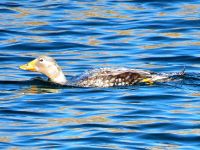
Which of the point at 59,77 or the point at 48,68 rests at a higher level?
the point at 48,68

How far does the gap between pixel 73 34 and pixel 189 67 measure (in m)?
4.10

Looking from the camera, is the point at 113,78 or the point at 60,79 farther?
the point at 60,79

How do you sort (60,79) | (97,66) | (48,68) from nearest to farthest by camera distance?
(60,79)
(48,68)
(97,66)

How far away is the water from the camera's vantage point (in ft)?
40.1

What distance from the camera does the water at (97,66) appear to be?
12.2 m

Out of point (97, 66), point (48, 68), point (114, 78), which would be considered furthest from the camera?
point (97, 66)

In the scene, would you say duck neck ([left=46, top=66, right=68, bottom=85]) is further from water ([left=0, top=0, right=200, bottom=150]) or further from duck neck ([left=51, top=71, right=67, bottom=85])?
water ([left=0, top=0, right=200, bottom=150])

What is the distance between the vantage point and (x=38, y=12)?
23.0m

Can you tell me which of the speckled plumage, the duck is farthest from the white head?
the speckled plumage

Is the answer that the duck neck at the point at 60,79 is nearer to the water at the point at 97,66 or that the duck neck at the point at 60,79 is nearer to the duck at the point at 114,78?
the duck at the point at 114,78

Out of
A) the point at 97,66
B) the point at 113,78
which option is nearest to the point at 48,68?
the point at 97,66

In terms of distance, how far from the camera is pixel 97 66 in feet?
58.0

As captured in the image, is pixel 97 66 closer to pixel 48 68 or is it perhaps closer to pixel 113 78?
pixel 48 68

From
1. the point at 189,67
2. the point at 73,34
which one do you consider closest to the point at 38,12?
the point at 73,34
